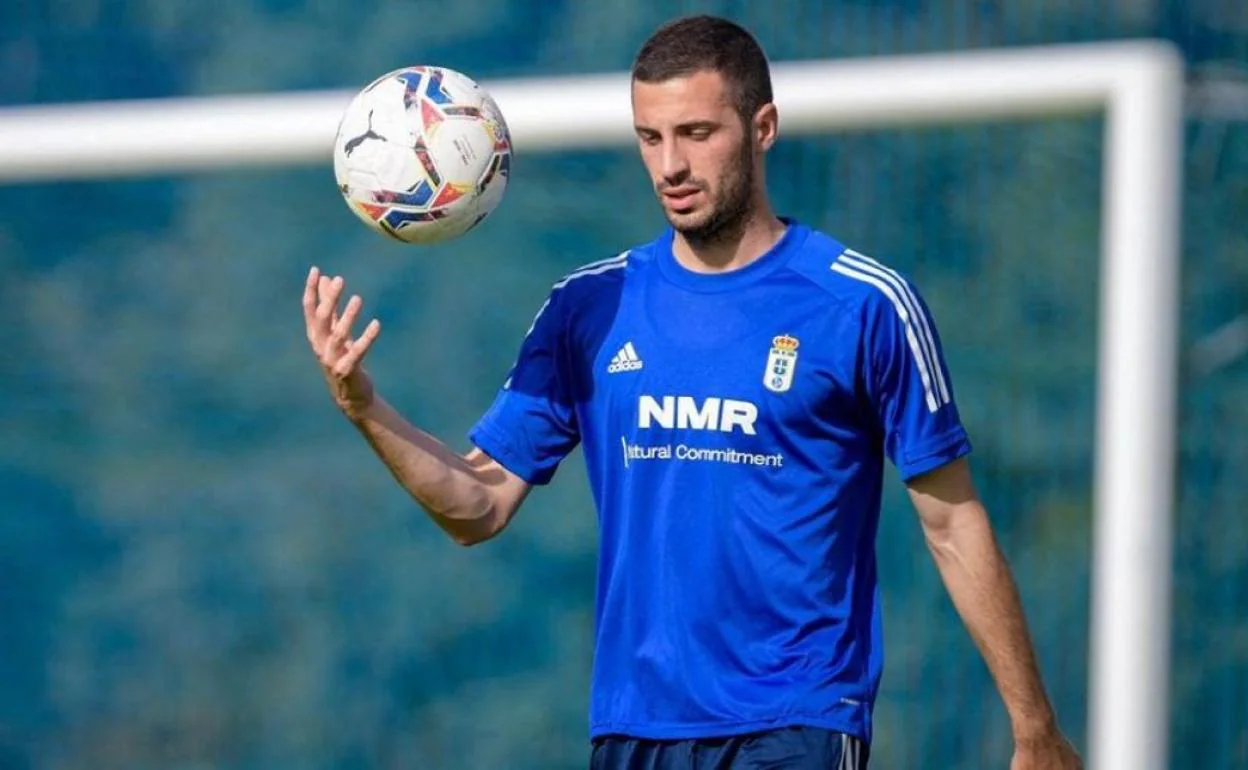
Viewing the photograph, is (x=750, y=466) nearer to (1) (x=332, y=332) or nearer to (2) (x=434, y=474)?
(2) (x=434, y=474)

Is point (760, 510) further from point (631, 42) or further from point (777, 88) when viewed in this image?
point (631, 42)

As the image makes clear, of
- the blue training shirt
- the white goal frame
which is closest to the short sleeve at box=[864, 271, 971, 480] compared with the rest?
the blue training shirt

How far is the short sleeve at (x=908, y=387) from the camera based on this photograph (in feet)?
12.7

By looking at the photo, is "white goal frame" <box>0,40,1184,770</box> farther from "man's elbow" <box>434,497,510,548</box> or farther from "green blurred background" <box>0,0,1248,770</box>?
"man's elbow" <box>434,497,510,548</box>

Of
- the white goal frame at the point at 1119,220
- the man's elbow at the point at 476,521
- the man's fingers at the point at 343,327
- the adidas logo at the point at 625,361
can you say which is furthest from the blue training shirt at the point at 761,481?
the white goal frame at the point at 1119,220

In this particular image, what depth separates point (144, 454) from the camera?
7379 mm

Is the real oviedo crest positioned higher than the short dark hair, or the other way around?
the short dark hair

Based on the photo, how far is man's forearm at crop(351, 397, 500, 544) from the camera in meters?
4.04

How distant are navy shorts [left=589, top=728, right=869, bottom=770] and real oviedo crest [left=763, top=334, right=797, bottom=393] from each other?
0.61 m

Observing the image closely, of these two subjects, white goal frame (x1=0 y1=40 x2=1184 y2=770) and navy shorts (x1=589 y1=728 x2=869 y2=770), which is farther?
white goal frame (x1=0 y1=40 x2=1184 y2=770)

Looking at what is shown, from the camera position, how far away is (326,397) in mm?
7414

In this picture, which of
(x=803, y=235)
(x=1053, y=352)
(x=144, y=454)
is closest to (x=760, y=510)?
(x=803, y=235)

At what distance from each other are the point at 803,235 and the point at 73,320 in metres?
4.10

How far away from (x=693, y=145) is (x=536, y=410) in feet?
2.12
